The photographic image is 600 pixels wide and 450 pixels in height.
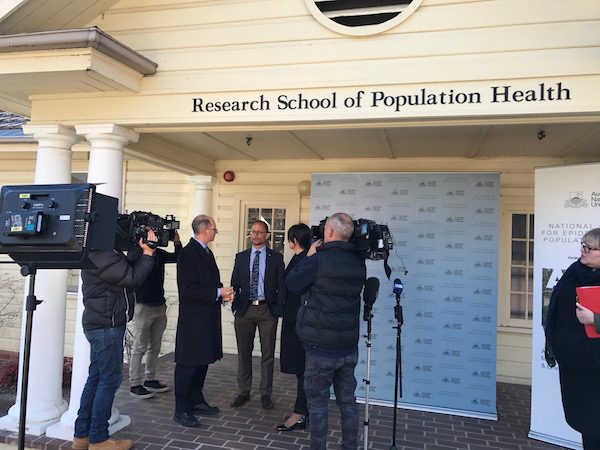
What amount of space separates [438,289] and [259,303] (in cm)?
188

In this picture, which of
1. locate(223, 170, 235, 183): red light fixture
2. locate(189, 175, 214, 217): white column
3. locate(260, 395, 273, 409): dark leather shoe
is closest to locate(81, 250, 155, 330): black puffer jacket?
locate(260, 395, 273, 409): dark leather shoe

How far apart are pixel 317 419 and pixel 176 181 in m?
4.86

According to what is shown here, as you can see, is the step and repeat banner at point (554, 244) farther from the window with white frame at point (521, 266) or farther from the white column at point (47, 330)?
the white column at point (47, 330)

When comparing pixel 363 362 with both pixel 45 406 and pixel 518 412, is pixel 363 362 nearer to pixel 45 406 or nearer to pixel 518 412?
pixel 518 412

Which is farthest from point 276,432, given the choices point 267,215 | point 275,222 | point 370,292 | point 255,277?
point 267,215

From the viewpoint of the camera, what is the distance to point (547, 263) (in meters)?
4.16

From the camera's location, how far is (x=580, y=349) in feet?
9.47

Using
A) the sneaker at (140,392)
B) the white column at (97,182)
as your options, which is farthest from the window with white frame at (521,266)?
the white column at (97,182)

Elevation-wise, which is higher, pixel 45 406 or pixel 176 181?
pixel 176 181

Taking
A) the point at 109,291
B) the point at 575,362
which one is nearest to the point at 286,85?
the point at 109,291

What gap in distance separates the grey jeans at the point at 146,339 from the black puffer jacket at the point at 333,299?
242cm

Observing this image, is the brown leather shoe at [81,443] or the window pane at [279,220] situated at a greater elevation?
the window pane at [279,220]

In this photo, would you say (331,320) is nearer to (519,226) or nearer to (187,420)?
(187,420)

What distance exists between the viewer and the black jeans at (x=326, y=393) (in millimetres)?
3205
